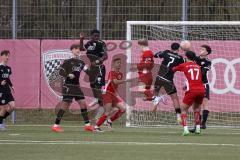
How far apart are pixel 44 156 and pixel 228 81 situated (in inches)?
426

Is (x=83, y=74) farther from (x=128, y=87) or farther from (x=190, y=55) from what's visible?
(x=190, y=55)

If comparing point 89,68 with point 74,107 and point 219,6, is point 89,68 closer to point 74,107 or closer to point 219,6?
point 74,107

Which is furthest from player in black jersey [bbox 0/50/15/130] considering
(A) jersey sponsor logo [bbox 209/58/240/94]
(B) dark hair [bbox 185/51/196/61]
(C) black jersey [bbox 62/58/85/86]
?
(A) jersey sponsor logo [bbox 209/58/240/94]

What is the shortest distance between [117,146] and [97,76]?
775 cm

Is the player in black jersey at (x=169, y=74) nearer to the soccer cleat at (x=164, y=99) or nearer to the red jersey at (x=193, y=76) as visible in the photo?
the soccer cleat at (x=164, y=99)

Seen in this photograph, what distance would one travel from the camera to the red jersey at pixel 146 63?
66.3 ft

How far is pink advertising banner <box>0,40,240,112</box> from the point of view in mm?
21531

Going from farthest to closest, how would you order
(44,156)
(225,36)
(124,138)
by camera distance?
(225,36) → (124,138) → (44,156)

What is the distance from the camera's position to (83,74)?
22.5 meters

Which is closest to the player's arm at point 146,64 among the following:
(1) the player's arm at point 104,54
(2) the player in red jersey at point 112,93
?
(1) the player's arm at point 104,54

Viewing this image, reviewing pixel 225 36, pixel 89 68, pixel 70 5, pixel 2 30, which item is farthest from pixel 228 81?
pixel 2 30

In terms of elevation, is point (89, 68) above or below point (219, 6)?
below

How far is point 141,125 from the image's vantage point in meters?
21.2

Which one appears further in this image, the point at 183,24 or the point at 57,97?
the point at 57,97
